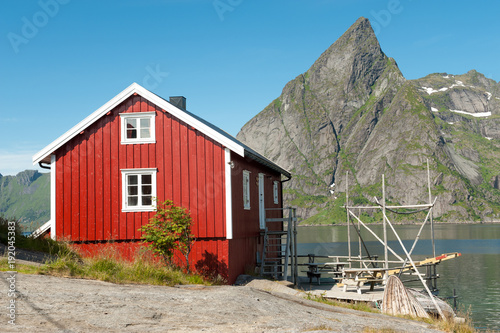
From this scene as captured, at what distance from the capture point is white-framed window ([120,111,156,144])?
66.1 ft

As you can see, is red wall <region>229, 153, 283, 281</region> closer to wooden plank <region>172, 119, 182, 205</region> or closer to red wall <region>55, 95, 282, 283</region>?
red wall <region>55, 95, 282, 283</region>

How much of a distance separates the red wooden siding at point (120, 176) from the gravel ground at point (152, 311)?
217 inches

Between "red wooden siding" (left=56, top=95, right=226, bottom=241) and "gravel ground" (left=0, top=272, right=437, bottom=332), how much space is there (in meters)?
5.52

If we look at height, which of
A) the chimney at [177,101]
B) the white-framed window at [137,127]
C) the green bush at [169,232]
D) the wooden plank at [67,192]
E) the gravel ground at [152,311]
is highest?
the chimney at [177,101]

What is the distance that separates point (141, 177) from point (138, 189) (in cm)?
49

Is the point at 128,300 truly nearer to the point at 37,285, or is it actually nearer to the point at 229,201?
the point at 37,285

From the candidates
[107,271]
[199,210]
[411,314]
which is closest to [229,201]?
[199,210]

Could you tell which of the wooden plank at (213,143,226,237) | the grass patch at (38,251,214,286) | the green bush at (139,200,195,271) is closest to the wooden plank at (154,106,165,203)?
the green bush at (139,200,195,271)

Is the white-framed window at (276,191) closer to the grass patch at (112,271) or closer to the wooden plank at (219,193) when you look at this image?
the wooden plank at (219,193)

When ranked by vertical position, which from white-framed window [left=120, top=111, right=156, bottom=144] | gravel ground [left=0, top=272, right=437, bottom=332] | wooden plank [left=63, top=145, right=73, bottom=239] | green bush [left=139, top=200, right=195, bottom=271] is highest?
white-framed window [left=120, top=111, right=156, bottom=144]

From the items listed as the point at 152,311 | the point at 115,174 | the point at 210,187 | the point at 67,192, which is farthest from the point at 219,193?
the point at 152,311

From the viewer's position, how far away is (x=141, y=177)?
20094 mm

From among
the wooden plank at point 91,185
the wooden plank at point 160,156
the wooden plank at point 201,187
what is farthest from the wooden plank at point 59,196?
the wooden plank at point 201,187

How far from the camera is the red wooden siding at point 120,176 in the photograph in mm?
19359
